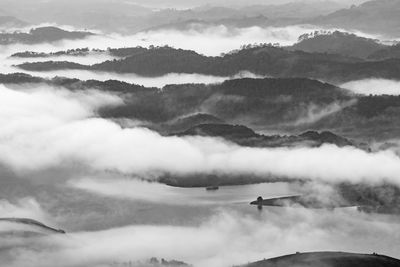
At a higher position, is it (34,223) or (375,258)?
(34,223)

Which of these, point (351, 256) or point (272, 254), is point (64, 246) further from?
point (351, 256)

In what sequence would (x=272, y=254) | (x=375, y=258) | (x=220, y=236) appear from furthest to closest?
(x=220, y=236)
(x=272, y=254)
(x=375, y=258)

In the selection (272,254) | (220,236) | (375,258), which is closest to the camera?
(375,258)

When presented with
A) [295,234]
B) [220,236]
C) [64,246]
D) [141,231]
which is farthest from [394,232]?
[64,246]

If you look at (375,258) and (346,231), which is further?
(346,231)

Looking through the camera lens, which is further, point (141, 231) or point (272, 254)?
point (141, 231)

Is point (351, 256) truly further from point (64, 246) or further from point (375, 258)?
point (64, 246)

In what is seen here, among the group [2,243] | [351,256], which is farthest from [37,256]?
[351,256]

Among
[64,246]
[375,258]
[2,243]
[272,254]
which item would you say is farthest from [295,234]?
[2,243]
